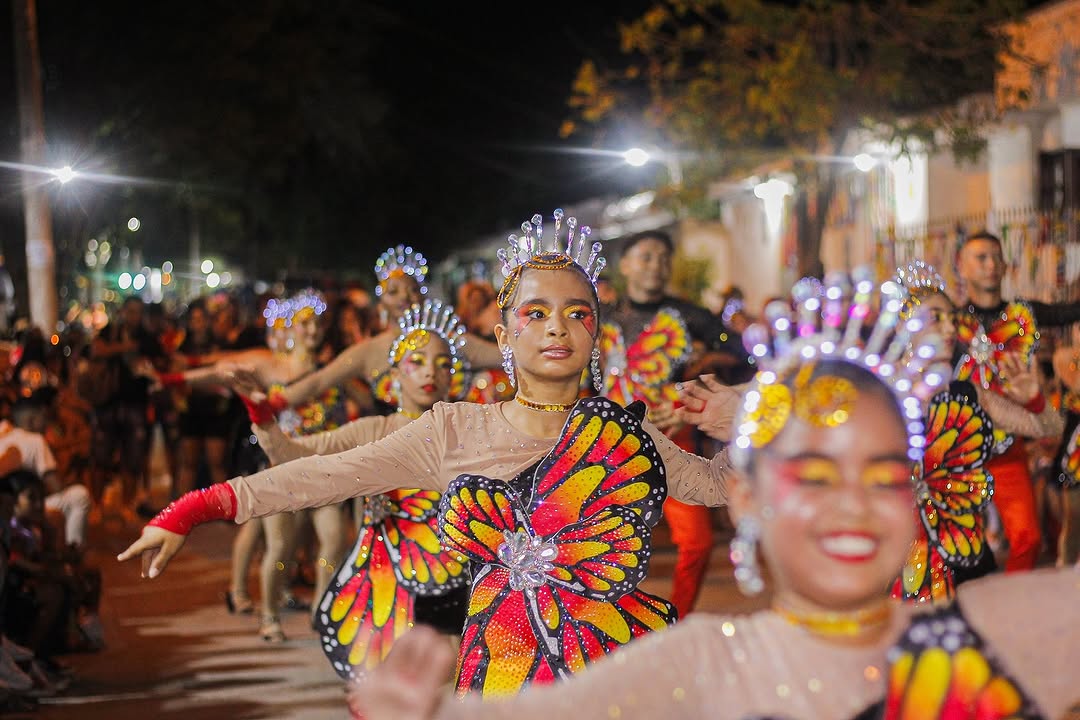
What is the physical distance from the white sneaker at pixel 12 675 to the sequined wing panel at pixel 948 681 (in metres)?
6.06

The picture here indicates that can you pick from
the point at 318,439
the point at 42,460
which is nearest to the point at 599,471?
the point at 318,439

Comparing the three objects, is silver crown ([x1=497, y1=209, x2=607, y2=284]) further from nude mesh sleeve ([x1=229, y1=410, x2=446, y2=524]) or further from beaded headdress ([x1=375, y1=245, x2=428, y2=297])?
beaded headdress ([x1=375, y1=245, x2=428, y2=297])

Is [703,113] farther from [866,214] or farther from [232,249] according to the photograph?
[232,249]

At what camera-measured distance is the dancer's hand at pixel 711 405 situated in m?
4.57

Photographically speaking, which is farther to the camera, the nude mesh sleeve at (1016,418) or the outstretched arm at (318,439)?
the nude mesh sleeve at (1016,418)

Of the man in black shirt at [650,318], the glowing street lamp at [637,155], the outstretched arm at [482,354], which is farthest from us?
the glowing street lamp at [637,155]

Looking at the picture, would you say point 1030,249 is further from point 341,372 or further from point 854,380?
point 854,380

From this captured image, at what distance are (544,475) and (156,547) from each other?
1.10m

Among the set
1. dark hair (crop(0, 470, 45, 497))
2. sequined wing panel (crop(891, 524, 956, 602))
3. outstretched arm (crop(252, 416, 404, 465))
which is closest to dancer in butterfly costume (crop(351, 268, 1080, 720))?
sequined wing panel (crop(891, 524, 956, 602))

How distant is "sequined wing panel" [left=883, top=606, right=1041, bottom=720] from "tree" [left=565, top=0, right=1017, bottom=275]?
15808 mm

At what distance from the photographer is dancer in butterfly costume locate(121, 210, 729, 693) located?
13.1 feet

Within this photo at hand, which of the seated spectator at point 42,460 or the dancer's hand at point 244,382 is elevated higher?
the dancer's hand at point 244,382

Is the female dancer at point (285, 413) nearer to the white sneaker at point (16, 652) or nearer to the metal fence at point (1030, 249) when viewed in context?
the white sneaker at point (16, 652)

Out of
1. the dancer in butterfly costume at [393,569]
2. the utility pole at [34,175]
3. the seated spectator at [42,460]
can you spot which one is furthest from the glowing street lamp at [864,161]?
the dancer in butterfly costume at [393,569]
